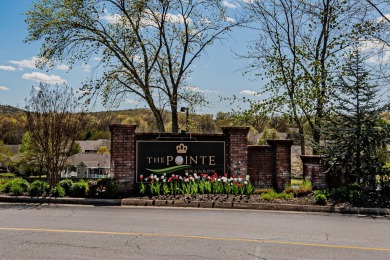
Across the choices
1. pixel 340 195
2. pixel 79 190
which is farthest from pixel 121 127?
pixel 340 195

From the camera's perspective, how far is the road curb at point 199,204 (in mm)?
11522

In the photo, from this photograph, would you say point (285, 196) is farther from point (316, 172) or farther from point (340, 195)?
point (316, 172)

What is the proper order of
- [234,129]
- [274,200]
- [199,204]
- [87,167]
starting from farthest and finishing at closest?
[87,167] → [234,129] → [274,200] → [199,204]

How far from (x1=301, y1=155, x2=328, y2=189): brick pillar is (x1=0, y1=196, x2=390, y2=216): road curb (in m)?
2.53

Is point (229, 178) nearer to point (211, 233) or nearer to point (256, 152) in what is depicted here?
point (256, 152)

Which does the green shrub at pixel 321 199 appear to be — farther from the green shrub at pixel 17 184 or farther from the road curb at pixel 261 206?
the green shrub at pixel 17 184

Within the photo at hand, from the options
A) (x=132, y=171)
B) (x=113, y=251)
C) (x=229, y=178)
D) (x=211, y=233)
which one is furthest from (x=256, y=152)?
(x=113, y=251)

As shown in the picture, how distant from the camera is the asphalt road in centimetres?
722

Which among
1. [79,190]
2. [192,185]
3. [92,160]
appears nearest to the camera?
[79,190]

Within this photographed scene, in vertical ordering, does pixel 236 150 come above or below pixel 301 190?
above

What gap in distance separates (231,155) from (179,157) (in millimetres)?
1792

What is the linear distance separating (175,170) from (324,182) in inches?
202

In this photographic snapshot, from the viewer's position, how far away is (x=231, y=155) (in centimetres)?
1436

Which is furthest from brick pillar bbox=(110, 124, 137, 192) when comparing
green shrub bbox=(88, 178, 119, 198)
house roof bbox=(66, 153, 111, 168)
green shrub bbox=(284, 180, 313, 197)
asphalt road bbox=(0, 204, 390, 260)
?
house roof bbox=(66, 153, 111, 168)
